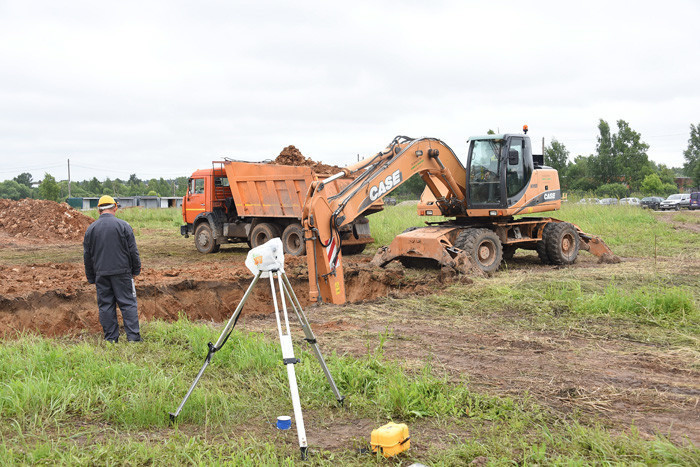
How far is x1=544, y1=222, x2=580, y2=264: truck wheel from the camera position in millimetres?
12797

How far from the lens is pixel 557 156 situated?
53.2 m

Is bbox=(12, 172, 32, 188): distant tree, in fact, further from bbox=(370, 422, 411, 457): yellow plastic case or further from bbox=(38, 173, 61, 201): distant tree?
bbox=(370, 422, 411, 457): yellow plastic case

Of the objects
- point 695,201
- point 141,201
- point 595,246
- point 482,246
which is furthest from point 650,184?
point 141,201

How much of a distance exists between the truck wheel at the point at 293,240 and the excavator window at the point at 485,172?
15.1 feet

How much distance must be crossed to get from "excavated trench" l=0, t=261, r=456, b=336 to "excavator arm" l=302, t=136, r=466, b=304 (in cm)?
83

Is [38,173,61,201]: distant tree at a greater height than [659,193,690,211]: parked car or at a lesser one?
greater

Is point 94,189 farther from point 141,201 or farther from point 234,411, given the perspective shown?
point 234,411

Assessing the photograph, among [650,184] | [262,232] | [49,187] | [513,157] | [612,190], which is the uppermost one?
[49,187]

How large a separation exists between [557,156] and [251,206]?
4379 cm

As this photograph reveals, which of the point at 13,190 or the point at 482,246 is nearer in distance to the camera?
the point at 482,246

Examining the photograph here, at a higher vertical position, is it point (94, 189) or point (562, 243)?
point (94, 189)

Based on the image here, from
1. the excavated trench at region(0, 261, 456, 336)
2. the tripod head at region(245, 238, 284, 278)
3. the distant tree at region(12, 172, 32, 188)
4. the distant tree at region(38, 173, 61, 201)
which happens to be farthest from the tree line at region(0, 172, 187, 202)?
the tripod head at region(245, 238, 284, 278)

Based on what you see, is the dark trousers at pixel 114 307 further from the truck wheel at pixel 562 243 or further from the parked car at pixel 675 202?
the parked car at pixel 675 202

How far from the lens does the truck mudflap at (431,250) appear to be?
10.8m
